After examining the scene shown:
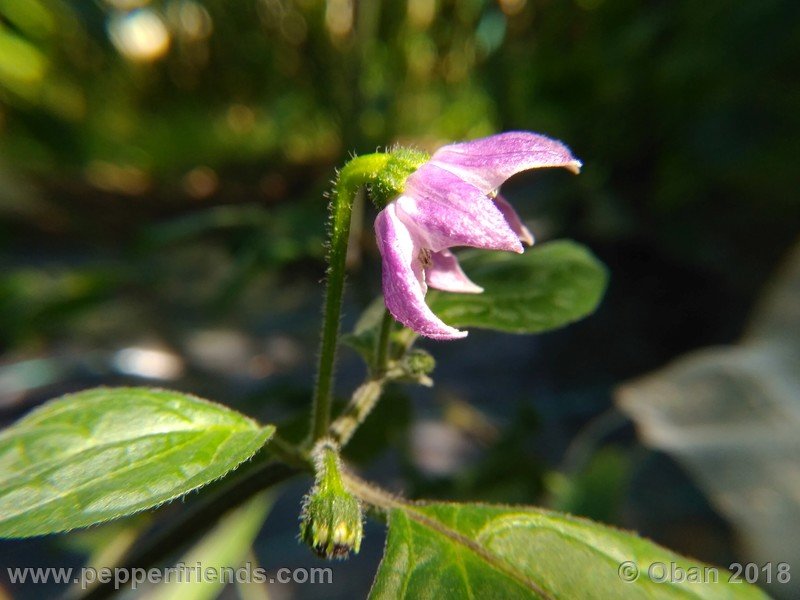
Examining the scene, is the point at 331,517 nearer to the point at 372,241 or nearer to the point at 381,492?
the point at 381,492

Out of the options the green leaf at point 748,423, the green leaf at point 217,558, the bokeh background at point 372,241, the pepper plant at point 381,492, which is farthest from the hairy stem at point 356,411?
the green leaf at point 748,423

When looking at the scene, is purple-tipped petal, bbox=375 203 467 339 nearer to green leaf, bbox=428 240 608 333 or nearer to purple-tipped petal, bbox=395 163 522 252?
purple-tipped petal, bbox=395 163 522 252

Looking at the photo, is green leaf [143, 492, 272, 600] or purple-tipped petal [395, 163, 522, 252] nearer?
purple-tipped petal [395, 163, 522, 252]

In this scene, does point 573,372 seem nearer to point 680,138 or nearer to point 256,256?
point 680,138

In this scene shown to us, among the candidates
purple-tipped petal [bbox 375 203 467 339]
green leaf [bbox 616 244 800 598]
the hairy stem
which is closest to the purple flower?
purple-tipped petal [bbox 375 203 467 339]

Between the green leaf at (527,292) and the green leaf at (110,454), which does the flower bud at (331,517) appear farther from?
the green leaf at (527,292)

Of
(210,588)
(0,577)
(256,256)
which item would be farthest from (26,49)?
(210,588)
